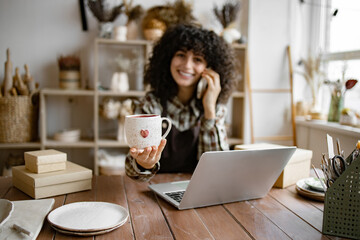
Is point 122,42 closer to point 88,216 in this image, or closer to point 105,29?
point 105,29

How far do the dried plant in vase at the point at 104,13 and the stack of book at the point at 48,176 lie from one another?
1816 millimetres

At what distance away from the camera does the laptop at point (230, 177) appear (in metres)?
0.99

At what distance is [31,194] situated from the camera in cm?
112

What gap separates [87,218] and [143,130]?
29cm

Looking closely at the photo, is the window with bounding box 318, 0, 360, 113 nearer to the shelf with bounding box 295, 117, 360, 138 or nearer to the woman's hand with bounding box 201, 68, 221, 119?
the shelf with bounding box 295, 117, 360, 138

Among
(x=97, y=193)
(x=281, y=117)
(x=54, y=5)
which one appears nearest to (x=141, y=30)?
(x=54, y=5)

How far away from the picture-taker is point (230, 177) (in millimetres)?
1055

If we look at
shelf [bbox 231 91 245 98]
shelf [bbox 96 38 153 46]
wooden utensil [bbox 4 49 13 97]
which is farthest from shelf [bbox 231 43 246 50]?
wooden utensil [bbox 4 49 13 97]

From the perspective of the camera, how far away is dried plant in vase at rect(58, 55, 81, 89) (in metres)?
2.80

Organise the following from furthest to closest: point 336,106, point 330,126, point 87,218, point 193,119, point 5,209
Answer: point 336,106 < point 330,126 < point 193,119 < point 87,218 < point 5,209

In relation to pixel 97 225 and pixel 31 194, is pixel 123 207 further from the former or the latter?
pixel 31 194

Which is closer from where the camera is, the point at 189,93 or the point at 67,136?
the point at 189,93

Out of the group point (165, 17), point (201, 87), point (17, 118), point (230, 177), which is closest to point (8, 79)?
point (17, 118)

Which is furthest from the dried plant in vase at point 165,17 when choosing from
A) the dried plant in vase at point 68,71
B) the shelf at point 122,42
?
the dried plant in vase at point 68,71
